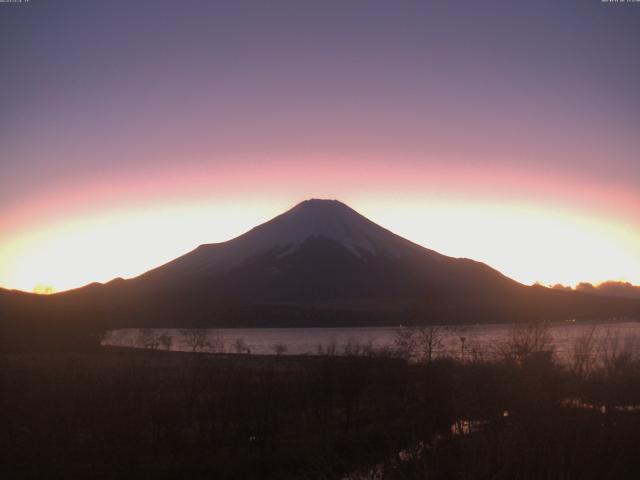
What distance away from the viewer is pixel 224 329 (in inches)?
5202

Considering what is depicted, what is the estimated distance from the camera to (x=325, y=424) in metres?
23.7

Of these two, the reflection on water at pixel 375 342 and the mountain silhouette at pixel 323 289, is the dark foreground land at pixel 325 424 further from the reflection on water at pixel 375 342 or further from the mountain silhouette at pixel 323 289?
the mountain silhouette at pixel 323 289

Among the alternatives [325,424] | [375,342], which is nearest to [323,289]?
[375,342]

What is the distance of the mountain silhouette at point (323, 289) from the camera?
13212cm

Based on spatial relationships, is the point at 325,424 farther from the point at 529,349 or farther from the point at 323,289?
the point at 323,289

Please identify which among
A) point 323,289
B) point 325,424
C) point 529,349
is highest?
point 323,289

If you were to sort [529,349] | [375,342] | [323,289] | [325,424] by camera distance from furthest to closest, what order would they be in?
[323,289]
[375,342]
[325,424]
[529,349]

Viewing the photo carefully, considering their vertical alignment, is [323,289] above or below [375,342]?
above

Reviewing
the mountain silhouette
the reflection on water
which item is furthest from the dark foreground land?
the mountain silhouette

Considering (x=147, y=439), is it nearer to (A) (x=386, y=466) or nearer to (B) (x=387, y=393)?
(B) (x=387, y=393)

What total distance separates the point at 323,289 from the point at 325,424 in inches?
5725

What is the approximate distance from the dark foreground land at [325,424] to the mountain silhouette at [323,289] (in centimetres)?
8706

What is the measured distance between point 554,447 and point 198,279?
163 metres

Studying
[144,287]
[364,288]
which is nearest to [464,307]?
[364,288]
